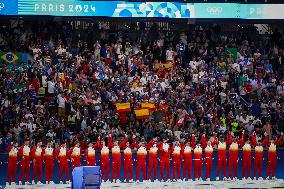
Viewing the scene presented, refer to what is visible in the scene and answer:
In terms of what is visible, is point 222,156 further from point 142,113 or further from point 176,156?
point 142,113

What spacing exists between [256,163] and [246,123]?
368cm

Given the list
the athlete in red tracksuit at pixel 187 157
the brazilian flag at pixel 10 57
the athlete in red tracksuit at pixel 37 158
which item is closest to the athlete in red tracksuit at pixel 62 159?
the athlete in red tracksuit at pixel 37 158

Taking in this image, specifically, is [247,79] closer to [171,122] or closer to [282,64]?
[282,64]

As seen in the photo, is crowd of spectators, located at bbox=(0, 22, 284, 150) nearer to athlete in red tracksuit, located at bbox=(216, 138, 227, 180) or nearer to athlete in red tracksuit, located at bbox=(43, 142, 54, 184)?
athlete in red tracksuit, located at bbox=(43, 142, 54, 184)

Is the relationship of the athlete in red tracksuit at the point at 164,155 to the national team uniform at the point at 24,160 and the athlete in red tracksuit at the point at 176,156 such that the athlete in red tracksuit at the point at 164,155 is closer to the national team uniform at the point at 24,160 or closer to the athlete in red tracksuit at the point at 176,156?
the athlete in red tracksuit at the point at 176,156

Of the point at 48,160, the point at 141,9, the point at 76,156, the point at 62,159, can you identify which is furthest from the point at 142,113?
the point at 48,160

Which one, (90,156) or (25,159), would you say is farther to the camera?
(90,156)

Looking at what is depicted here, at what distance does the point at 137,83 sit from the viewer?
3062cm

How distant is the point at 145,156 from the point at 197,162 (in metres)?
1.91

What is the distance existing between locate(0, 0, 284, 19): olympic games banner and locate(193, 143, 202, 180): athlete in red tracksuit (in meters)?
8.27

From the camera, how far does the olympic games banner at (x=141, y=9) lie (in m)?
30.4

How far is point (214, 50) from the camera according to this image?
1324 inches

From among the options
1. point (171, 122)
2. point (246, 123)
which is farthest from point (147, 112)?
point (246, 123)

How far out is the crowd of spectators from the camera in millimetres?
28609
